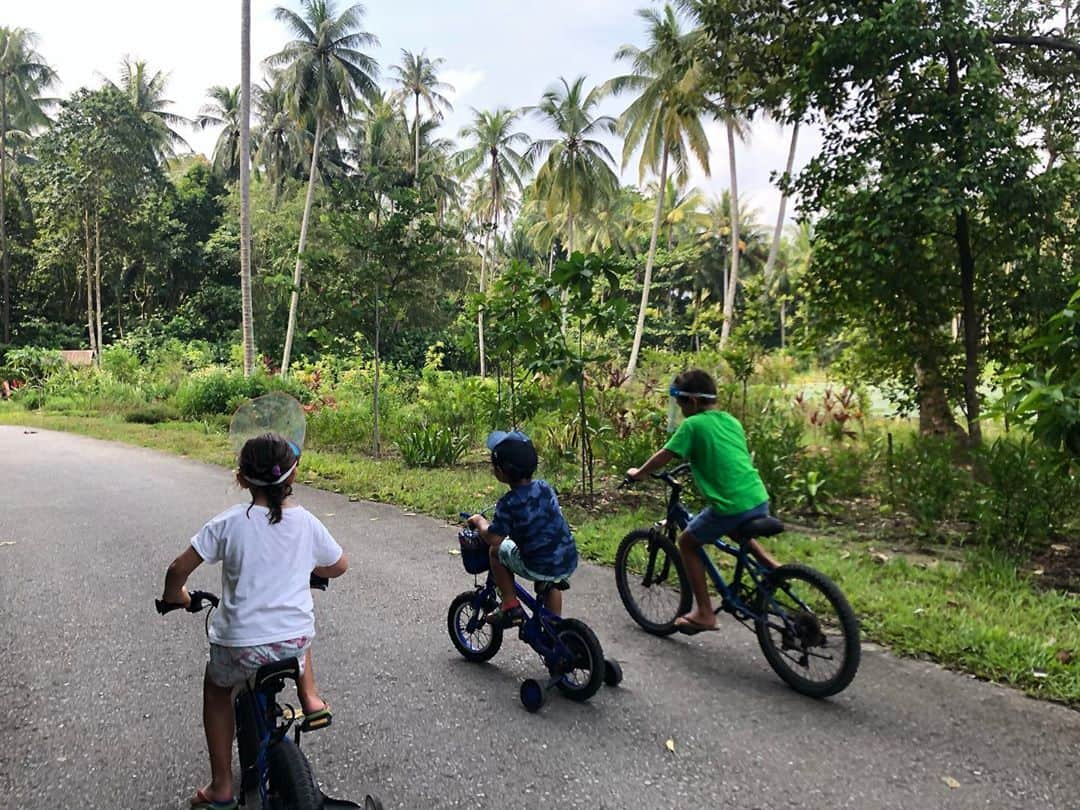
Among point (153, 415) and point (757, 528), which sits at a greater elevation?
point (153, 415)

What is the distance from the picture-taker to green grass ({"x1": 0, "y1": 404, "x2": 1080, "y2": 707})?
13.0ft

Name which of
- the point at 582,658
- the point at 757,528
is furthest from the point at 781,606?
the point at 582,658

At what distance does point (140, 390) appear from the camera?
2098 centimetres

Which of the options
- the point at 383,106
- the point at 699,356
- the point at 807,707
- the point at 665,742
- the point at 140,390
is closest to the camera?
the point at 665,742

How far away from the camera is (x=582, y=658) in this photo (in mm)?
3609

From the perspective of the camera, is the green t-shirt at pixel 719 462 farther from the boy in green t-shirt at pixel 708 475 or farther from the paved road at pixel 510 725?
the paved road at pixel 510 725

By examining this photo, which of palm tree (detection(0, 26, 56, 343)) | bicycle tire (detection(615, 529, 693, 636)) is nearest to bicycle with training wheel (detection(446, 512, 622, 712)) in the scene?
bicycle tire (detection(615, 529, 693, 636))

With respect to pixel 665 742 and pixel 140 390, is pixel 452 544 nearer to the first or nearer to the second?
pixel 665 742

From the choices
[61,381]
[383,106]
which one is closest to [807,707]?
[61,381]

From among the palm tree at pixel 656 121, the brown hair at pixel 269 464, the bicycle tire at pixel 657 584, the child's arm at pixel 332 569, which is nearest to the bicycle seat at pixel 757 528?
the bicycle tire at pixel 657 584

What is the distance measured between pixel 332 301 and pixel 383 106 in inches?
1227

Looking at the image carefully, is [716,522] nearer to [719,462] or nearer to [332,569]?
[719,462]

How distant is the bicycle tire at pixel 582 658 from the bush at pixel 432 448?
284 inches

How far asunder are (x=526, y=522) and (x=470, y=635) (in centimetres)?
97
